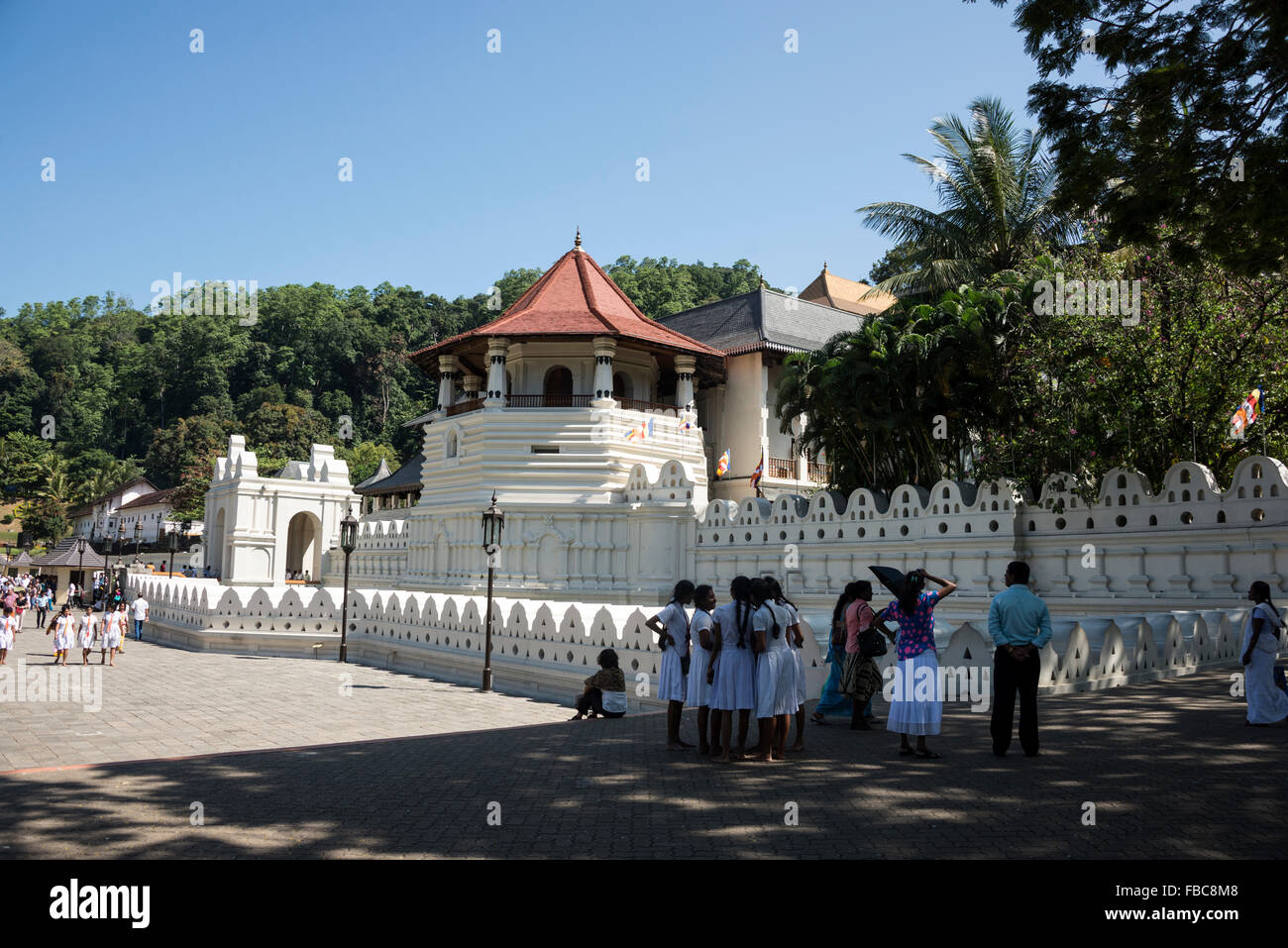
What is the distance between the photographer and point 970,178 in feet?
78.7

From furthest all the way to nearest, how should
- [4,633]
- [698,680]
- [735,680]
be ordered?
Result: 1. [4,633]
2. [698,680]
3. [735,680]

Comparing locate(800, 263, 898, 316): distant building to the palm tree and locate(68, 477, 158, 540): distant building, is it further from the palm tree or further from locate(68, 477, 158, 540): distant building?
locate(68, 477, 158, 540): distant building

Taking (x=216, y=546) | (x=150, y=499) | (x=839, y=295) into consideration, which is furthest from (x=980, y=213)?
(x=150, y=499)

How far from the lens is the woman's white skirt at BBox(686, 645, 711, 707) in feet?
27.4

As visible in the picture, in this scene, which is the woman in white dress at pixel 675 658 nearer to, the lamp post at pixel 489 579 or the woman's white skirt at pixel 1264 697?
the woman's white skirt at pixel 1264 697

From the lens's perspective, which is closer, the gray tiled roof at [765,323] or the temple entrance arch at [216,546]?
the gray tiled roof at [765,323]

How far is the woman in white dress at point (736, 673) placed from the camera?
8047 mm

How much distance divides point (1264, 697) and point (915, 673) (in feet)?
12.5

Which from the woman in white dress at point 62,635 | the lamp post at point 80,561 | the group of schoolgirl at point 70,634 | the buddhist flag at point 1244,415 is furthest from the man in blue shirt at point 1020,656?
the lamp post at point 80,561

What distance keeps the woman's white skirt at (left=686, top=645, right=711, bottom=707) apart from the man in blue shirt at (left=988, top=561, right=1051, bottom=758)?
2.39 m

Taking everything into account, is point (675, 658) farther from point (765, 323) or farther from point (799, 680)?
point (765, 323)

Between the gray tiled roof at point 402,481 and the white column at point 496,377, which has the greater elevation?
the white column at point 496,377

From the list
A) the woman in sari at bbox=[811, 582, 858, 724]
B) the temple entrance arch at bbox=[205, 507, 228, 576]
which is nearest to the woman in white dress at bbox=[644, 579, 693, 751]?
the woman in sari at bbox=[811, 582, 858, 724]

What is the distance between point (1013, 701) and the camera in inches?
309
